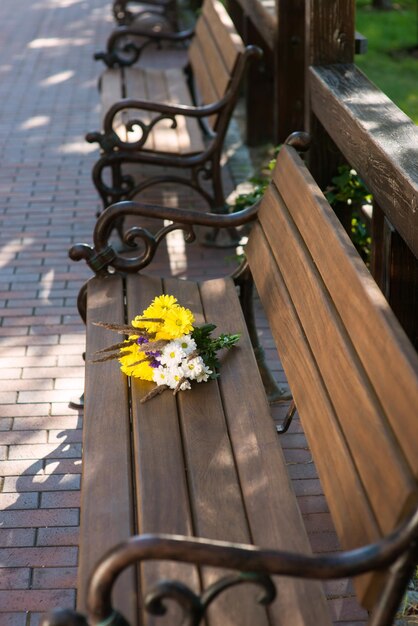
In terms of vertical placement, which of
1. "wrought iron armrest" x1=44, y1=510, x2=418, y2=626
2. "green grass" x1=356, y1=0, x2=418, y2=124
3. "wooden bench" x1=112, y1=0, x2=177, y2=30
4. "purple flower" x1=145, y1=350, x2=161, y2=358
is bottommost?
"green grass" x1=356, y1=0, x2=418, y2=124

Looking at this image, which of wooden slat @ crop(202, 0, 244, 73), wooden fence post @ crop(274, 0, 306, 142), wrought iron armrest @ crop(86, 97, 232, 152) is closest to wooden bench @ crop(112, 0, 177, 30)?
wooden slat @ crop(202, 0, 244, 73)

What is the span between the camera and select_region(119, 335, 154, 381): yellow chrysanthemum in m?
2.86

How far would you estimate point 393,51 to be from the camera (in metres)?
10.7

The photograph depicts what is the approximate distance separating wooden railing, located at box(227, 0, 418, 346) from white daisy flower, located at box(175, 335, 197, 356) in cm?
70

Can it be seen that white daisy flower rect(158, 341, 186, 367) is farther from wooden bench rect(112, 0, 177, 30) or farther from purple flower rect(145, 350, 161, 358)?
wooden bench rect(112, 0, 177, 30)

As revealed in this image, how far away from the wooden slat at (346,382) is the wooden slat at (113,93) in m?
2.68

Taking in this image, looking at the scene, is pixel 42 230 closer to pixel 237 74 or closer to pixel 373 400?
pixel 237 74

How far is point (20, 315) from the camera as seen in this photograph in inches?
183

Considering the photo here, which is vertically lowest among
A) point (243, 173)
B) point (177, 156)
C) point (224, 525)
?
point (243, 173)

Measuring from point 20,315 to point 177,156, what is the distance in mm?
1297

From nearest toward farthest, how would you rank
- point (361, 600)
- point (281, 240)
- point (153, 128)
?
1. point (361, 600)
2. point (281, 240)
3. point (153, 128)

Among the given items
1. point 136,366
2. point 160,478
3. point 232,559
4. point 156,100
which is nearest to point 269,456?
point 160,478

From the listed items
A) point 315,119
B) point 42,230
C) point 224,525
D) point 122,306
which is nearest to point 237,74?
point 315,119

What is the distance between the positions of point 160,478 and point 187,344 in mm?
562
